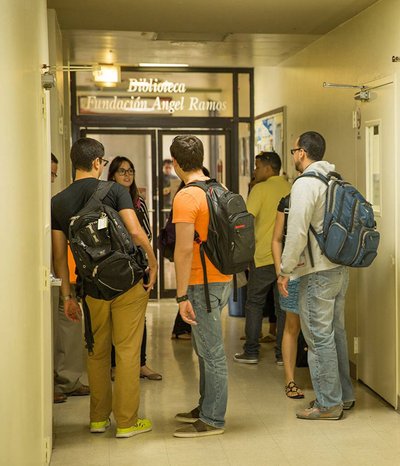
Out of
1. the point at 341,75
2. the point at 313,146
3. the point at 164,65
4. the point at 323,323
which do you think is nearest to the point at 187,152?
the point at 313,146

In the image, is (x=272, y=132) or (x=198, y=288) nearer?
(x=198, y=288)

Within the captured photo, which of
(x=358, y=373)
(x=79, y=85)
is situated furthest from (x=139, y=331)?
(x=79, y=85)

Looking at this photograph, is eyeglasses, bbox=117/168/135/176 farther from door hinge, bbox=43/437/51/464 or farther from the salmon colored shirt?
door hinge, bbox=43/437/51/464

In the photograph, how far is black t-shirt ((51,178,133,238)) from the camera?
4484mm

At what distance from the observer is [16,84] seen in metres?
2.79

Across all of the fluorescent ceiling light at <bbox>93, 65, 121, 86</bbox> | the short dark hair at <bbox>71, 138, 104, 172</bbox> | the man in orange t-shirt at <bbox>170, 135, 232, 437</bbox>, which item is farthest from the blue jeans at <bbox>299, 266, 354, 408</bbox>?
the fluorescent ceiling light at <bbox>93, 65, 121, 86</bbox>

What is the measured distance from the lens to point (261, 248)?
6.64 meters

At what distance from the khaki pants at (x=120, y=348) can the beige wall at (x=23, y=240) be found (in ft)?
1.67

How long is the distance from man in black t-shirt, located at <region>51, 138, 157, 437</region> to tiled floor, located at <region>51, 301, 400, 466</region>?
256mm

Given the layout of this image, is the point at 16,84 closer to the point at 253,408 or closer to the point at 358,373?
the point at 253,408

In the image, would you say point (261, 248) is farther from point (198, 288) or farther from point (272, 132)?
point (272, 132)

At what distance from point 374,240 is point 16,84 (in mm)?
2674

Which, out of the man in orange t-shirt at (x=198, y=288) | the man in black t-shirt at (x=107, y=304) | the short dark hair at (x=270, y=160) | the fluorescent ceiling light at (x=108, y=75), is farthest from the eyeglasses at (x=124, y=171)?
the fluorescent ceiling light at (x=108, y=75)

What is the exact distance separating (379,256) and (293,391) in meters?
1.07
